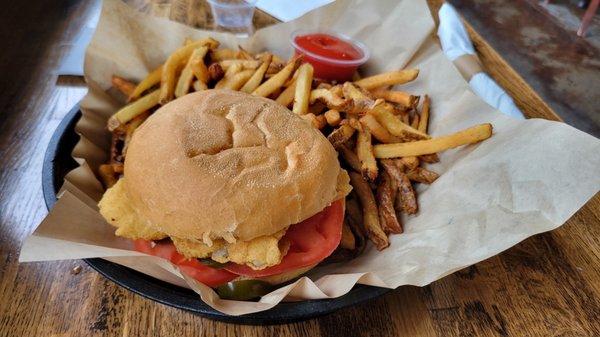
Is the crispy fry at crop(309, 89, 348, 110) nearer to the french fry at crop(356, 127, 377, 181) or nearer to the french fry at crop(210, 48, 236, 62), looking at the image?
the french fry at crop(356, 127, 377, 181)

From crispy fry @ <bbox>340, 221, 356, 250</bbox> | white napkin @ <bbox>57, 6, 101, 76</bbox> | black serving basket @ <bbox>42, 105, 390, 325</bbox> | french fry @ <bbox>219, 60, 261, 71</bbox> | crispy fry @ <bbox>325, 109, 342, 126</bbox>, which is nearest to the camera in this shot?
black serving basket @ <bbox>42, 105, 390, 325</bbox>

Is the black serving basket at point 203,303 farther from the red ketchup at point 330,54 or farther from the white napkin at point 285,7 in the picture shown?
the white napkin at point 285,7

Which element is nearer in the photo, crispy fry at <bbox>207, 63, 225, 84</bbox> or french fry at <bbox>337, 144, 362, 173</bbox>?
french fry at <bbox>337, 144, 362, 173</bbox>

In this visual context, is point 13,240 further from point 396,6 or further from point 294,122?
point 396,6

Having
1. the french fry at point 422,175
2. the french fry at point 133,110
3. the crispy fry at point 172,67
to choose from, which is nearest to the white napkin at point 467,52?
the french fry at point 422,175

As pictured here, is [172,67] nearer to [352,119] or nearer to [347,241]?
[352,119]

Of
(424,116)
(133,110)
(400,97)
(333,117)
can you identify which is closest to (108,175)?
(133,110)

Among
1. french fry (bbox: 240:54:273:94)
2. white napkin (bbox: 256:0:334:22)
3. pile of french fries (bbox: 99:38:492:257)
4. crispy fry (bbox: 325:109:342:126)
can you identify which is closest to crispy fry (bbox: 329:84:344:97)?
pile of french fries (bbox: 99:38:492:257)
